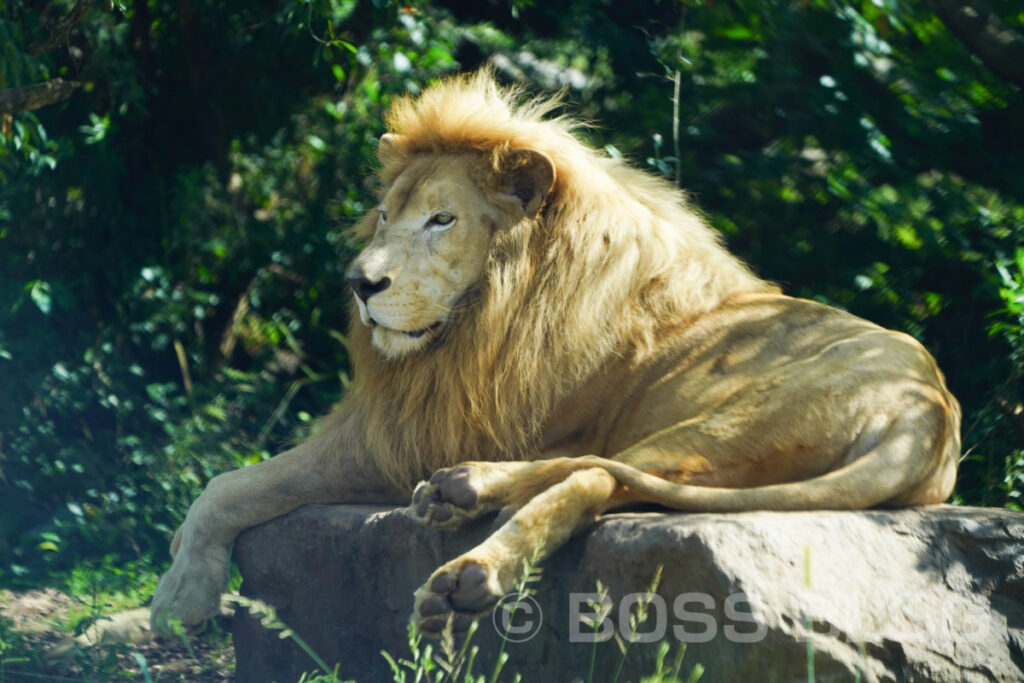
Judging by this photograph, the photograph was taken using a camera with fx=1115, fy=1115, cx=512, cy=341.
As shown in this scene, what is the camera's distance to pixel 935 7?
5.06 metres

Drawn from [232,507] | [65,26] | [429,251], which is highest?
[429,251]

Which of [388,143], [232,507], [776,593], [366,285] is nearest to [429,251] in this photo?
[366,285]

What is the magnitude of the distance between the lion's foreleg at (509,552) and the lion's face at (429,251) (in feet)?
2.62

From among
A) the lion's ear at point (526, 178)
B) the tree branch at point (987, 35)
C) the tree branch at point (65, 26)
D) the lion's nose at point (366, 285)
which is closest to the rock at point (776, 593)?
the lion's nose at point (366, 285)

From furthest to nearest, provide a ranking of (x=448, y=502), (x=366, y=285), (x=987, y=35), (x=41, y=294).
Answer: (x=41, y=294)
(x=987, y=35)
(x=366, y=285)
(x=448, y=502)

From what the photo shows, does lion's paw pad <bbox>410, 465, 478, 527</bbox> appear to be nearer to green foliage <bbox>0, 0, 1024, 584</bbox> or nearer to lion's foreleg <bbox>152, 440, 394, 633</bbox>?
lion's foreleg <bbox>152, 440, 394, 633</bbox>

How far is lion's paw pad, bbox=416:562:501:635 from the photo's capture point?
8.07ft

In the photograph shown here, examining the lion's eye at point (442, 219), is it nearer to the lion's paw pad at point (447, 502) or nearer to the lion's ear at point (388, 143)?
the lion's ear at point (388, 143)

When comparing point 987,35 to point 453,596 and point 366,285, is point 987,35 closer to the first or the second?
point 366,285

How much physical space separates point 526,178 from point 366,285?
2.01 feet

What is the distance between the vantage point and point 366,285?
3264mm

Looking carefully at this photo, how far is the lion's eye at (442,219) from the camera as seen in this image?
342 centimetres

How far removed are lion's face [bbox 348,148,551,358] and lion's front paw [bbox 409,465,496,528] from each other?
668 mm

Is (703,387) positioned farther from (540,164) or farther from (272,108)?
(272,108)
